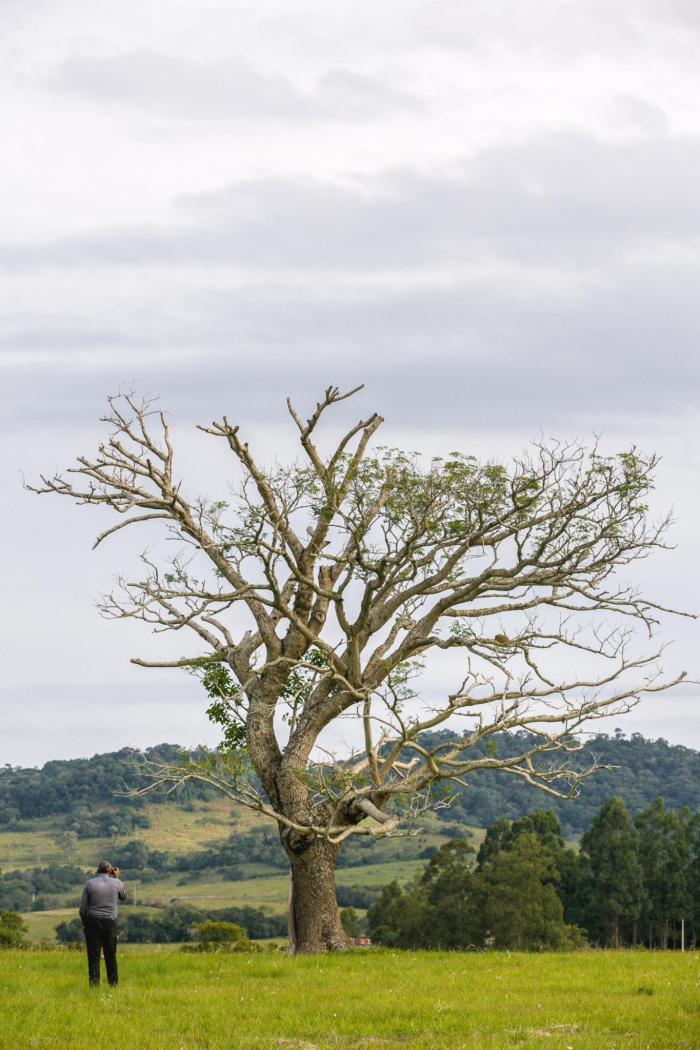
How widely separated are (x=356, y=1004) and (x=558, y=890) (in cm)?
5865

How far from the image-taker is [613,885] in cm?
7450

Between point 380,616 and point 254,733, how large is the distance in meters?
3.79

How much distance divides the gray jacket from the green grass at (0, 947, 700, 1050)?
1195 mm

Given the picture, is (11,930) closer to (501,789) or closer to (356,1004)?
(356,1004)

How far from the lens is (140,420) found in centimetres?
2994

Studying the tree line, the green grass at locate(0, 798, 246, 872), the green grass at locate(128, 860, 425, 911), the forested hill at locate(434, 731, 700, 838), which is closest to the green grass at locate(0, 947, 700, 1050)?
the tree line

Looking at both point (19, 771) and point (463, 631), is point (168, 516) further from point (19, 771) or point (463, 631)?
point (19, 771)

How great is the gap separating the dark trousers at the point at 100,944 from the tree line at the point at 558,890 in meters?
45.4

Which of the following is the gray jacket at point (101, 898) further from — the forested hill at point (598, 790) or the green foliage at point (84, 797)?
the green foliage at point (84, 797)

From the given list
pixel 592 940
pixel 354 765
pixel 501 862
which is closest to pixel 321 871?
pixel 354 765

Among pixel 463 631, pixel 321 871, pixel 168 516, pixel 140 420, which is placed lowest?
pixel 321 871

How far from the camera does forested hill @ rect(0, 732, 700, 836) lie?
139125mm

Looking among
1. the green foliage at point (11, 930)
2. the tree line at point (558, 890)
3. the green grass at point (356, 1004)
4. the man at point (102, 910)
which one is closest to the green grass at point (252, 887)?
the tree line at point (558, 890)

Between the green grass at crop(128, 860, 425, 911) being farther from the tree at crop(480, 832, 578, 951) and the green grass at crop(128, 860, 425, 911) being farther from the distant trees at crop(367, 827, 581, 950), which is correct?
the tree at crop(480, 832, 578, 951)
